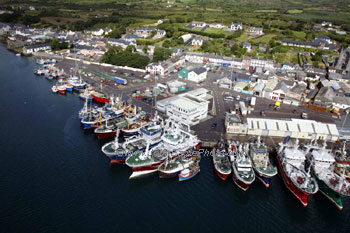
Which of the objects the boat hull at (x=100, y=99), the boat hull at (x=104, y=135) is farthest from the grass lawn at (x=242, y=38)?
the boat hull at (x=104, y=135)

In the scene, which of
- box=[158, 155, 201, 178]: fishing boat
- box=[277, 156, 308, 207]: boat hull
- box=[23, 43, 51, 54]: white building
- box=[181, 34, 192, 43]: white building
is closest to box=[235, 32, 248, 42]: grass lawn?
box=[181, 34, 192, 43]: white building

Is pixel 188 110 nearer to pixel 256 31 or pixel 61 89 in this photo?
pixel 61 89

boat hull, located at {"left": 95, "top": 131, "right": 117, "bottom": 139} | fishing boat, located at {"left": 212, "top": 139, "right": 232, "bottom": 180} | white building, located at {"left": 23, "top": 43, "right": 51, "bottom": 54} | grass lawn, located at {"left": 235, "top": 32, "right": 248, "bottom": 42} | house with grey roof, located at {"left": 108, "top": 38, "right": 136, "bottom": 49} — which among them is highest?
grass lawn, located at {"left": 235, "top": 32, "right": 248, "bottom": 42}

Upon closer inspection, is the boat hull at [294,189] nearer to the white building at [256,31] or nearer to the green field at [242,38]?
the green field at [242,38]

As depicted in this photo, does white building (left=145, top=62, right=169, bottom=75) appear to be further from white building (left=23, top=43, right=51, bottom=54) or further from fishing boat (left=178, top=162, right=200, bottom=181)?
white building (left=23, top=43, right=51, bottom=54)

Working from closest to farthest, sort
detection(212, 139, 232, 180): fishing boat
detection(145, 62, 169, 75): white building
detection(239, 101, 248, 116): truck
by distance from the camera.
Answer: detection(212, 139, 232, 180): fishing boat
detection(239, 101, 248, 116): truck
detection(145, 62, 169, 75): white building

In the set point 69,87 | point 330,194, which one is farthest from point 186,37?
point 330,194
